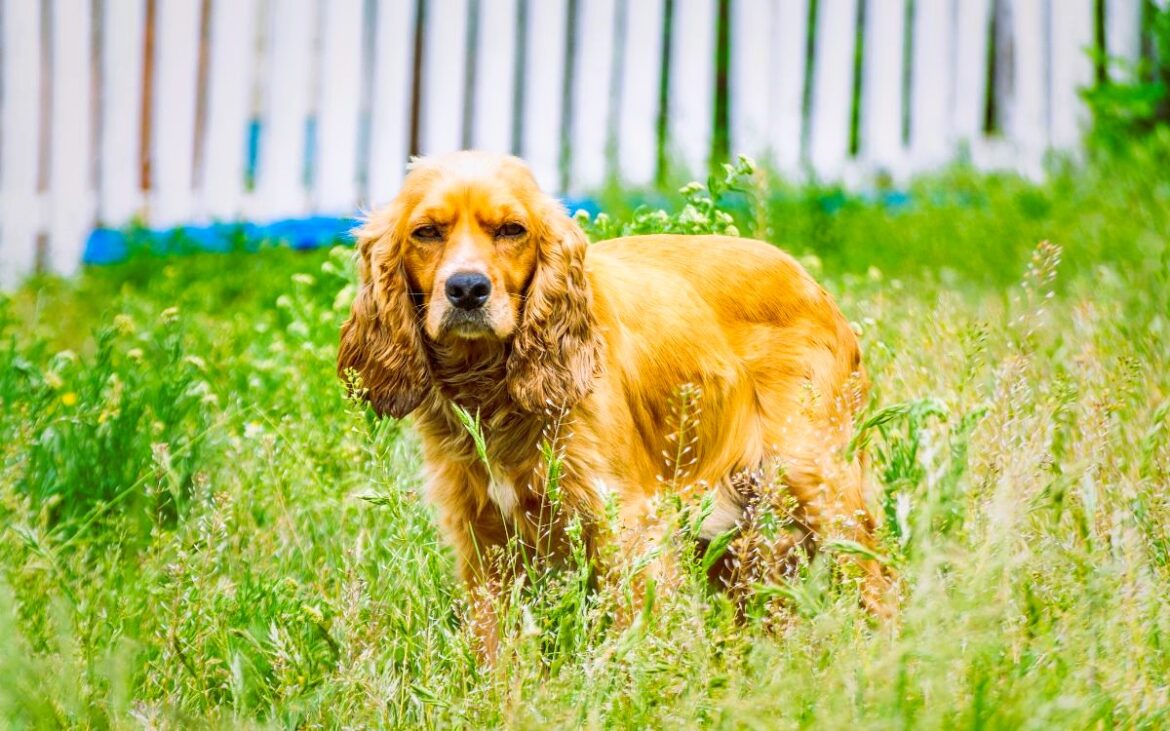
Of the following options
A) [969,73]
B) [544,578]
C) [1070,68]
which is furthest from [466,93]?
[544,578]

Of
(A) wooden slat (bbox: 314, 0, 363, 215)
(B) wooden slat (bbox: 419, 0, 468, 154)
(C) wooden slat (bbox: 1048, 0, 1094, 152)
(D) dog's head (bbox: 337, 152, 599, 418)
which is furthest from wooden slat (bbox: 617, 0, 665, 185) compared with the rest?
(D) dog's head (bbox: 337, 152, 599, 418)

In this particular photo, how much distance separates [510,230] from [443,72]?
4271 millimetres

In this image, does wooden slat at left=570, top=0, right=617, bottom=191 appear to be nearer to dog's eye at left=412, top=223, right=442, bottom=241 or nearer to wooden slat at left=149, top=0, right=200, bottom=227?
wooden slat at left=149, top=0, right=200, bottom=227

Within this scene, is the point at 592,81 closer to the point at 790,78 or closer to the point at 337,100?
the point at 790,78

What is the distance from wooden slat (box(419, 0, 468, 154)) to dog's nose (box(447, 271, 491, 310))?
→ 4.29 meters

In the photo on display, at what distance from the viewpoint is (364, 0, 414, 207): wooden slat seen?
7.07 metres

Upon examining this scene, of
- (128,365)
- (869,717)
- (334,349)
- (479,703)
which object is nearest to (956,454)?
(869,717)

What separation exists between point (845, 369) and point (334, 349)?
60.7 inches

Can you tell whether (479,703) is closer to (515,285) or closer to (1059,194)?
(515,285)

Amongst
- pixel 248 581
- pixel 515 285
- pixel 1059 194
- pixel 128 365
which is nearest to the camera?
pixel 248 581

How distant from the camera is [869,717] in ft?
6.34

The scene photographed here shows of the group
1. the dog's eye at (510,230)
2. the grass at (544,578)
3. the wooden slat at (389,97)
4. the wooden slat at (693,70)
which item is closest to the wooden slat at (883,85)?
the wooden slat at (693,70)

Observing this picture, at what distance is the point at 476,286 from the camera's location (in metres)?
2.93

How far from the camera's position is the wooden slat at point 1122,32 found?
7438 millimetres
